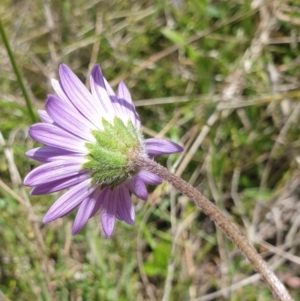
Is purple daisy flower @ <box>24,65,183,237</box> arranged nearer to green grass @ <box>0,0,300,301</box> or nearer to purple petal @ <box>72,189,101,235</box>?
purple petal @ <box>72,189,101,235</box>

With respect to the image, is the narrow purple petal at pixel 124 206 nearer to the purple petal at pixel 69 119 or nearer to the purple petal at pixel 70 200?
the purple petal at pixel 70 200

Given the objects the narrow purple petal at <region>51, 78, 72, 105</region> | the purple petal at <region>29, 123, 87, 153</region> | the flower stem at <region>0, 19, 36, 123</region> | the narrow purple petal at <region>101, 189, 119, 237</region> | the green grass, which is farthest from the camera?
the green grass

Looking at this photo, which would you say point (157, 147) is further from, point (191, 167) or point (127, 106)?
point (191, 167)

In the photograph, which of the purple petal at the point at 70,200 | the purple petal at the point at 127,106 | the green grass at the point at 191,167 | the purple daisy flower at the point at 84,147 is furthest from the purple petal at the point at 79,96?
the green grass at the point at 191,167

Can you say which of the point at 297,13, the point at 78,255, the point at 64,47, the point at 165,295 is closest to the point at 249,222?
the point at 165,295

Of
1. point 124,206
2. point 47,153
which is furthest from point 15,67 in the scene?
point 124,206

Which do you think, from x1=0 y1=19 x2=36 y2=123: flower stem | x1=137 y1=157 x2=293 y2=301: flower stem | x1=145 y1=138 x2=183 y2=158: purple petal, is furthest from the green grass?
x1=137 y1=157 x2=293 y2=301: flower stem

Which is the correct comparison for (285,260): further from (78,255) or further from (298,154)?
(78,255)
